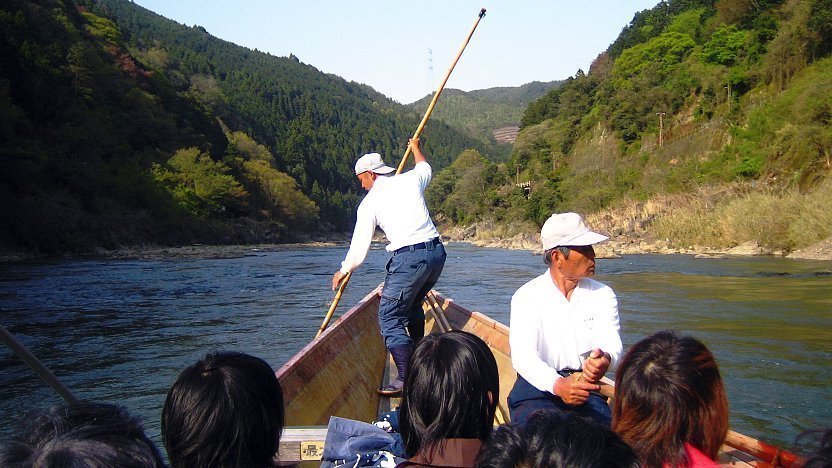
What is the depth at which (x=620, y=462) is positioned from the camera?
107cm

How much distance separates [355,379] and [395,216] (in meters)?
1.21

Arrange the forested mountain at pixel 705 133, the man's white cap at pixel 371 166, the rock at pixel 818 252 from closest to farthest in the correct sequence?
1. the man's white cap at pixel 371 166
2. the rock at pixel 818 252
3. the forested mountain at pixel 705 133

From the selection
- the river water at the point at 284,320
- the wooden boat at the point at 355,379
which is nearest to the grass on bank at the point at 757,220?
the river water at the point at 284,320

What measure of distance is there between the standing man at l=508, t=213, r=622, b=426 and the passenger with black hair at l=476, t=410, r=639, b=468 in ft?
4.49

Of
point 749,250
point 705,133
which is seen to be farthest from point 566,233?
point 705,133

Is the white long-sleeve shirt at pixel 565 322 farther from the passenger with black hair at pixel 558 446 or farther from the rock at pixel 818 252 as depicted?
the rock at pixel 818 252

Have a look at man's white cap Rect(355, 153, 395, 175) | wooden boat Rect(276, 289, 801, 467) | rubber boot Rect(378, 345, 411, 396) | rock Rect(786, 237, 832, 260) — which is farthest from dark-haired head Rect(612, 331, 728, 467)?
rock Rect(786, 237, 832, 260)

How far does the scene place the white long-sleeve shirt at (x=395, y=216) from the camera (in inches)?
152

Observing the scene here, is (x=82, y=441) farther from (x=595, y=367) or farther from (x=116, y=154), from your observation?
(x=116, y=154)

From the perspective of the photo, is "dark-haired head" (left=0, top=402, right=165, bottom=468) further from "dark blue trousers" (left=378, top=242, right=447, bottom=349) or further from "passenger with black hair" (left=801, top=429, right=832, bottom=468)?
"dark blue trousers" (left=378, top=242, right=447, bottom=349)

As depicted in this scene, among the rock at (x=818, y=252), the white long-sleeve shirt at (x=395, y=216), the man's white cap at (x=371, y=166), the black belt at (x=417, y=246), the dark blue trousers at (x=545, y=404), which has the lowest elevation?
the rock at (x=818, y=252)

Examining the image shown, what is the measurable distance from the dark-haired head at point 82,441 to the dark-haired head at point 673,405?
1.13 metres

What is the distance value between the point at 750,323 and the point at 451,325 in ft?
20.8

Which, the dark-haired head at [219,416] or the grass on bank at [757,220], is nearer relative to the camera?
the dark-haired head at [219,416]
